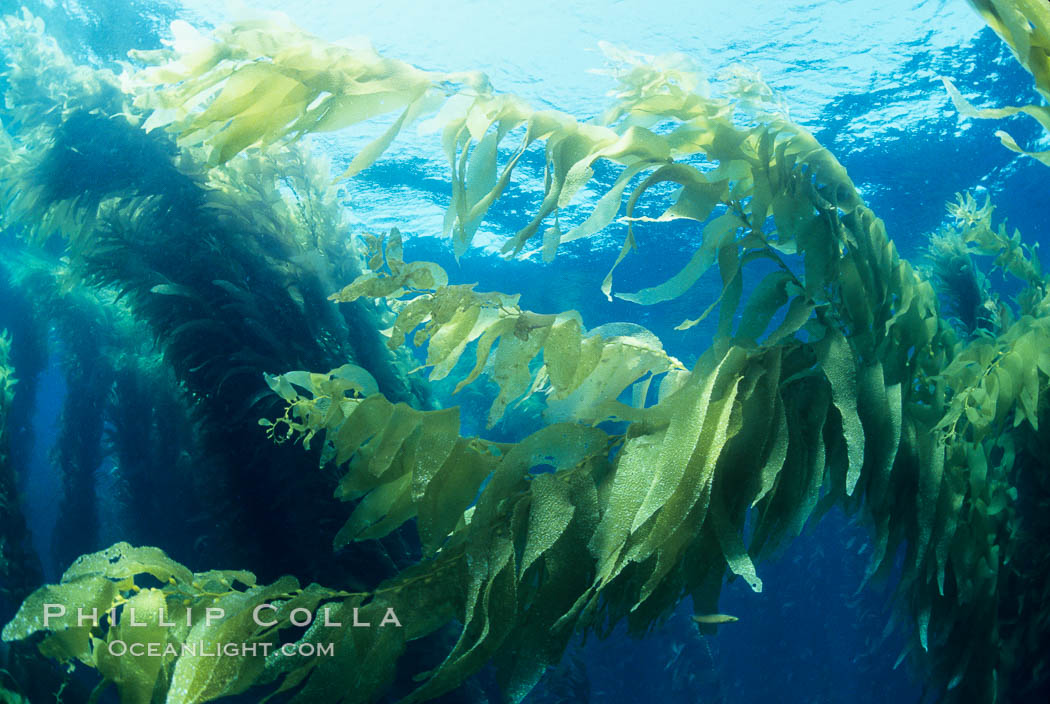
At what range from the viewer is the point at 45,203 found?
13.4ft

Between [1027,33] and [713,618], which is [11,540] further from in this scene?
[1027,33]

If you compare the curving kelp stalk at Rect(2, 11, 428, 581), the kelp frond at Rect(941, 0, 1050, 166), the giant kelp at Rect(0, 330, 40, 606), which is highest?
the kelp frond at Rect(941, 0, 1050, 166)

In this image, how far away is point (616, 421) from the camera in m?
1.35

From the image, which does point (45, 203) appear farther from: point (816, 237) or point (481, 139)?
point (816, 237)

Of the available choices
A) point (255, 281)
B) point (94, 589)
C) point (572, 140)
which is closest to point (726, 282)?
point (572, 140)

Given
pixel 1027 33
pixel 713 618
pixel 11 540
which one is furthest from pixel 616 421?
pixel 11 540

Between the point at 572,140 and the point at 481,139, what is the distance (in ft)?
0.73

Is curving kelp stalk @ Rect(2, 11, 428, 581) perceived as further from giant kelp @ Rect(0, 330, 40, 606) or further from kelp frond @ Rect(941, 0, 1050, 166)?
kelp frond @ Rect(941, 0, 1050, 166)

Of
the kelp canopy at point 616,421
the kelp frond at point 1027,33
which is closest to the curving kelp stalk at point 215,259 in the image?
the kelp canopy at point 616,421

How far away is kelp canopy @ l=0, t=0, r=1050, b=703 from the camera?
114cm

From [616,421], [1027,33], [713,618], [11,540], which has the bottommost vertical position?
[11,540]

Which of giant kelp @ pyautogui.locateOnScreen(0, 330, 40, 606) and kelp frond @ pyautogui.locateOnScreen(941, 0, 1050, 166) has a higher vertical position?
kelp frond @ pyautogui.locateOnScreen(941, 0, 1050, 166)

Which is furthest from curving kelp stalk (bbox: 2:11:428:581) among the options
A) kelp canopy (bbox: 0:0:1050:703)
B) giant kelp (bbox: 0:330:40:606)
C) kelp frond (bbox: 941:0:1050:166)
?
kelp frond (bbox: 941:0:1050:166)

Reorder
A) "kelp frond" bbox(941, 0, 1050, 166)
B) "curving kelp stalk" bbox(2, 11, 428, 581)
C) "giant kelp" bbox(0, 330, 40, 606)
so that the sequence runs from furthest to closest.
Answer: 1. "giant kelp" bbox(0, 330, 40, 606)
2. "curving kelp stalk" bbox(2, 11, 428, 581)
3. "kelp frond" bbox(941, 0, 1050, 166)
